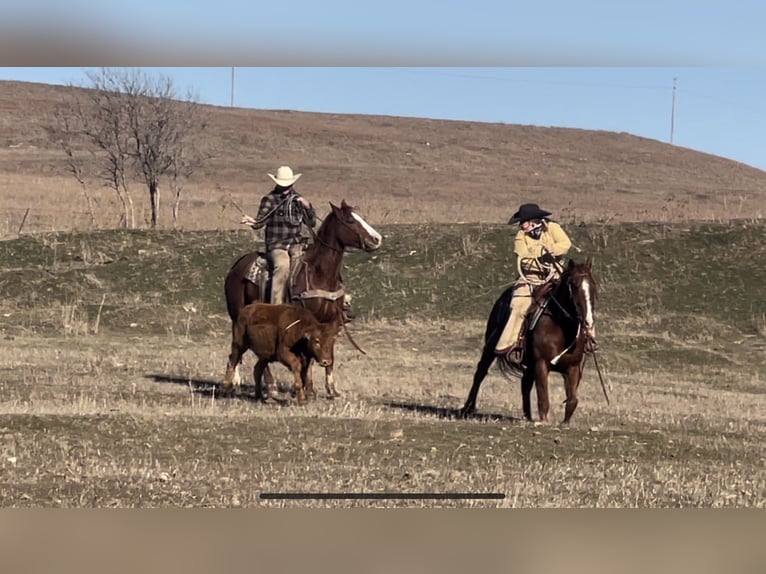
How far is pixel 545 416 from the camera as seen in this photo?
44.0 ft

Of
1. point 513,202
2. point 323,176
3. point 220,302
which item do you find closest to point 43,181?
point 323,176

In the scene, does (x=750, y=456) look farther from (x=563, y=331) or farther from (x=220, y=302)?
(x=220, y=302)

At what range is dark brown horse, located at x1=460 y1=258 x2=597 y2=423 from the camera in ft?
41.4

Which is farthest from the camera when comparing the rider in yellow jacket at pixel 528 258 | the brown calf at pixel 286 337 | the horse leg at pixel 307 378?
the horse leg at pixel 307 378

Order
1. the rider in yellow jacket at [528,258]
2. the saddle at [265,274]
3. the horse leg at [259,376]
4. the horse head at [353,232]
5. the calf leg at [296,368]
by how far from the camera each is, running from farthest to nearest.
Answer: the saddle at [265,274], the horse head at [353,232], the horse leg at [259,376], the calf leg at [296,368], the rider in yellow jacket at [528,258]

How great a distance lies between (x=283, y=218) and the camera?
15.3 m

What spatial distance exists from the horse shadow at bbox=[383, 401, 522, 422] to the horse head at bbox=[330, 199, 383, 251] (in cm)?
191

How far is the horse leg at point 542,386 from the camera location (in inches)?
523

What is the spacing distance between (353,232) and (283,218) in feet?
3.15

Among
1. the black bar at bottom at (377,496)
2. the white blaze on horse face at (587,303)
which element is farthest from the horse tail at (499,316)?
the black bar at bottom at (377,496)

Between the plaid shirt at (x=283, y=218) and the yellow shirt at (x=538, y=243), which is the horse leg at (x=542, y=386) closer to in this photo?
the yellow shirt at (x=538, y=243)

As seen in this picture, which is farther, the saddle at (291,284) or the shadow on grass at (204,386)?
the shadow on grass at (204,386)

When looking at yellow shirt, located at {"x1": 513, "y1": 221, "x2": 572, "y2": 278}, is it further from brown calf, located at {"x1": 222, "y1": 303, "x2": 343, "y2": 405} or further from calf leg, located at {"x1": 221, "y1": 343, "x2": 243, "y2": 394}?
calf leg, located at {"x1": 221, "y1": 343, "x2": 243, "y2": 394}

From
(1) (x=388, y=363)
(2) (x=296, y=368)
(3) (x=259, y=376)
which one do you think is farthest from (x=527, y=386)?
(1) (x=388, y=363)
